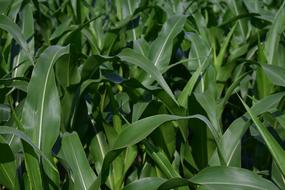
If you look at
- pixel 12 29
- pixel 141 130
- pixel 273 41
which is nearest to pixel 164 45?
pixel 273 41

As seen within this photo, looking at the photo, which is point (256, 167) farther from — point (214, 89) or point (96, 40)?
point (96, 40)

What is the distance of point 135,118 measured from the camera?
3.69ft

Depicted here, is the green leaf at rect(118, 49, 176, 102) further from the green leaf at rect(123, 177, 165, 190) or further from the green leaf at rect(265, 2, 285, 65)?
the green leaf at rect(265, 2, 285, 65)

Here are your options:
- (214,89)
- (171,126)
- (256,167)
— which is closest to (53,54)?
(171,126)

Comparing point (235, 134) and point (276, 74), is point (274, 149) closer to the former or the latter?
point (235, 134)

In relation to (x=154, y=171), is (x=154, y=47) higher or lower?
higher

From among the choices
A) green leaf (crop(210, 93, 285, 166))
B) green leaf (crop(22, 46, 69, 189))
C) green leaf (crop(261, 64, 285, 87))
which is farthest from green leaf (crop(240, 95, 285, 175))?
green leaf (crop(22, 46, 69, 189))

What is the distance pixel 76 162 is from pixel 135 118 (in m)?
0.18

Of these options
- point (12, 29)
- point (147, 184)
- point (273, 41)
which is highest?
point (12, 29)

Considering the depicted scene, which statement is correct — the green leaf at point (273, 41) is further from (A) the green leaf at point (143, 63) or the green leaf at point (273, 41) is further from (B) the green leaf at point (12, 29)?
(B) the green leaf at point (12, 29)

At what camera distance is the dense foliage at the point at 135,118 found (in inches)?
35.8

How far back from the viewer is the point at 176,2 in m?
2.27

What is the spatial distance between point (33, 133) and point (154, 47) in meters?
0.48

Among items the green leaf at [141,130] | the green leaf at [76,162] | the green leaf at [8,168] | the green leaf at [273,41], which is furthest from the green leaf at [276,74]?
the green leaf at [8,168]
